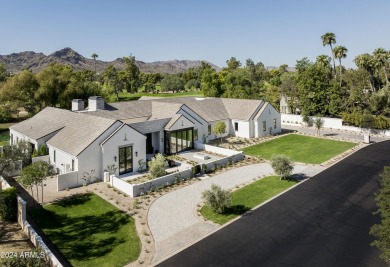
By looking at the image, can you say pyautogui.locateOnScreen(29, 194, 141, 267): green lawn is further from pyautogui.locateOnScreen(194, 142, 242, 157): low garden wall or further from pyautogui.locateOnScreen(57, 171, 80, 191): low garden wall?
pyautogui.locateOnScreen(194, 142, 242, 157): low garden wall

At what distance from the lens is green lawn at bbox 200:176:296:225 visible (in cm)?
2105

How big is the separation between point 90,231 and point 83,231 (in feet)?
1.46

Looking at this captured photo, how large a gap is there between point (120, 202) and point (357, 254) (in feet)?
53.9

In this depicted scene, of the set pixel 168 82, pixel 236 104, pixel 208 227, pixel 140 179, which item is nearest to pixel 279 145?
pixel 236 104

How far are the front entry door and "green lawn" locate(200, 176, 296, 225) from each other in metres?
11.2

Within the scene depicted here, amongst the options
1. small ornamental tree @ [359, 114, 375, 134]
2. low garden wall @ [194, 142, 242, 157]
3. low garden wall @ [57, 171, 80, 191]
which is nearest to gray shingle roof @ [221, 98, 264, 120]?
low garden wall @ [194, 142, 242, 157]

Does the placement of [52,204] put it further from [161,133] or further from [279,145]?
[279,145]

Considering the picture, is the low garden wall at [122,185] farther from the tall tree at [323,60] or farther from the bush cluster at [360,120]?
the tall tree at [323,60]

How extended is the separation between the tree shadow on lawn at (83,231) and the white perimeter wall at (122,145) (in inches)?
314

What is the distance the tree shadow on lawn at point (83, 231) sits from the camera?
54.7 ft

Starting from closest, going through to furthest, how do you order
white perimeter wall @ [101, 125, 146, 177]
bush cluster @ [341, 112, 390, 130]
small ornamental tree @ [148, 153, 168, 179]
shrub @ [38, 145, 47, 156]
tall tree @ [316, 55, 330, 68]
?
1. small ornamental tree @ [148, 153, 168, 179]
2. white perimeter wall @ [101, 125, 146, 177]
3. shrub @ [38, 145, 47, 156]
4. bush cluster @ [341, 112, 390, 130]
5. tall tree @ [316, 55, 330, 68]

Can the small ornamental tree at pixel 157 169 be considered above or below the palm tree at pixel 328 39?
below

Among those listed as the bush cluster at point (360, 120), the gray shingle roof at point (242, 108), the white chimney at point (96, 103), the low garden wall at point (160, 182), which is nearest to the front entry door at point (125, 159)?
the low garden wall at point (160, 182)

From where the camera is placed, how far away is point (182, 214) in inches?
837
